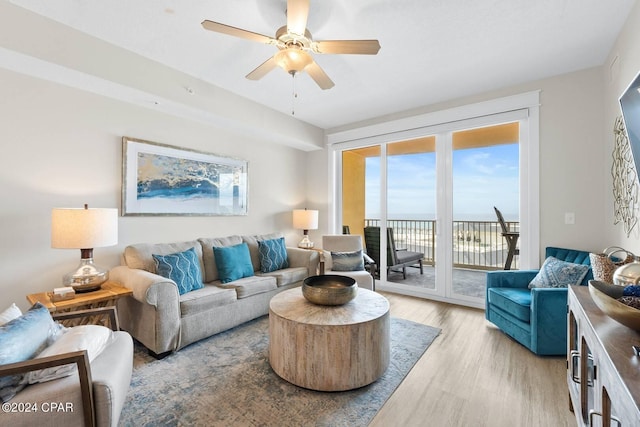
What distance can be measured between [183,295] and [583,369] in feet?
9.48

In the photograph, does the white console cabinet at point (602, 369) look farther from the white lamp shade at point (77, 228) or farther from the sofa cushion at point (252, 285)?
the white lamp shade at point (77, 228)

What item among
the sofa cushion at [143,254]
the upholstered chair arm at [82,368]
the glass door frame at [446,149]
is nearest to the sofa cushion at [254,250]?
the sofa cushion at [143,254]

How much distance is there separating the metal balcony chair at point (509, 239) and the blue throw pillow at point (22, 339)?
4272 millimetres

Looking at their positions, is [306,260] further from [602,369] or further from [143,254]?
[602,369]

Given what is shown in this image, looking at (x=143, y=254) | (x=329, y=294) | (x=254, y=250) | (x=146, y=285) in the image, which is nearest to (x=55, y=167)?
(x=143, y=254)

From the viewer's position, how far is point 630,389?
29.3 inches

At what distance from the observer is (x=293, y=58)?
2.01 m

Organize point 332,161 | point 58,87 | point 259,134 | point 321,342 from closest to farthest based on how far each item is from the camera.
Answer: point 321,342 → point 58,87 → point 259,134 → point 332,161

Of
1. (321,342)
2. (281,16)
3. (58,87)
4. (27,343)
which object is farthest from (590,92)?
(58,87)

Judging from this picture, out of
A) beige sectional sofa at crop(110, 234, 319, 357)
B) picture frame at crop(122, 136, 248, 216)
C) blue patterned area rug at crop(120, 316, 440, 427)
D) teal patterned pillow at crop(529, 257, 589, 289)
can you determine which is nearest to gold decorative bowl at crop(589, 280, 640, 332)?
blue patterned area rug at crop(120, 316, 440, 427)

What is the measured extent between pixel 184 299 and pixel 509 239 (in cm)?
377

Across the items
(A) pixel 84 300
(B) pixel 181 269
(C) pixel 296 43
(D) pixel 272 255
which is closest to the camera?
(C) pixel 296 43

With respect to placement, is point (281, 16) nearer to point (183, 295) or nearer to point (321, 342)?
point (321, 342)

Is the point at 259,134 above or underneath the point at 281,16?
underneath
